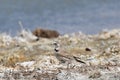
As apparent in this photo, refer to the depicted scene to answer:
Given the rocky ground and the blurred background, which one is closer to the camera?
the rocky ground

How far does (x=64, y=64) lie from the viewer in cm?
842

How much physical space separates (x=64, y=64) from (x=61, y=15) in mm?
9295

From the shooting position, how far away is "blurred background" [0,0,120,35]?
16.0m

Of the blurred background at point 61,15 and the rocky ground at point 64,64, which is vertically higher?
the blurred background at point 61,15

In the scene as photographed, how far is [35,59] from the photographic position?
30.1 feet

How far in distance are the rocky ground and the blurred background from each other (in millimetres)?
3507

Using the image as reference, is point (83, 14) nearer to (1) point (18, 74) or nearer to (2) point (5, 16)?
(2) point (5, 16)

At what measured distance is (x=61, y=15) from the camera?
1766cm

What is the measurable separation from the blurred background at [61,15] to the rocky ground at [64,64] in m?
3.51

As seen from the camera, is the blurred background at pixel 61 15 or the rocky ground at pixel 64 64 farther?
the blurred background at pixel 61 15

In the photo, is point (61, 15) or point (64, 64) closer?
point (64, 64)

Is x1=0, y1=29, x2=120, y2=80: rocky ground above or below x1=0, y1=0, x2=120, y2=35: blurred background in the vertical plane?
below

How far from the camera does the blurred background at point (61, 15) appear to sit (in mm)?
16000

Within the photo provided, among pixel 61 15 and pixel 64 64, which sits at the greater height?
pixel 61 15
